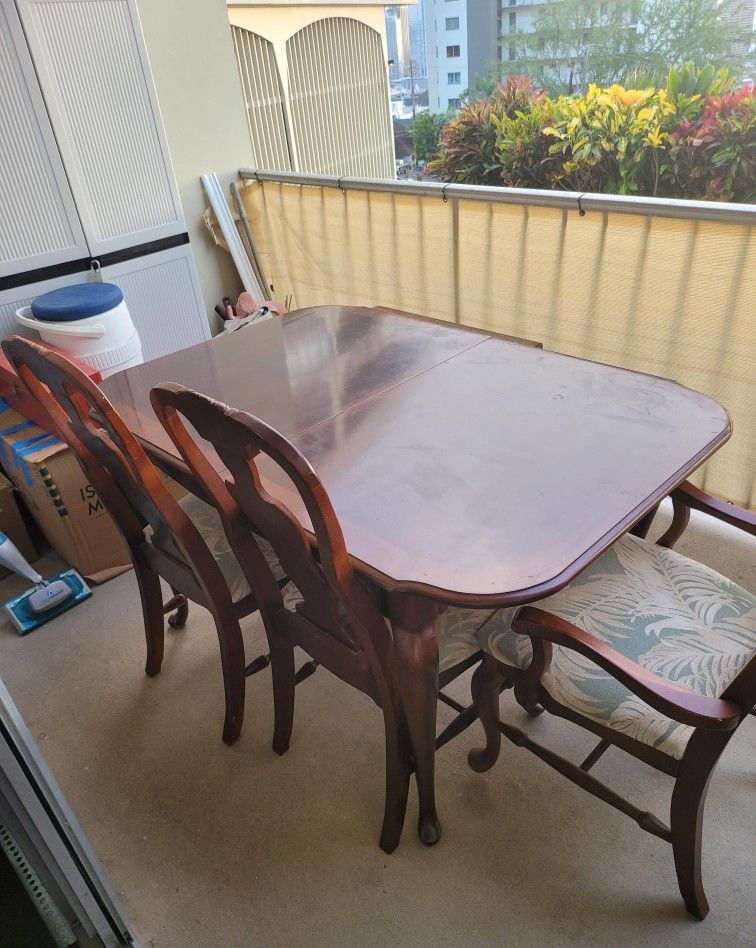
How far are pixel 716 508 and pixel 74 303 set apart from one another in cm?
206

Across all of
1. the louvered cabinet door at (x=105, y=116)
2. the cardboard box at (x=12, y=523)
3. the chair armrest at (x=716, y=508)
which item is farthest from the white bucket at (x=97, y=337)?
the chair armrest at (x=716, y=508)

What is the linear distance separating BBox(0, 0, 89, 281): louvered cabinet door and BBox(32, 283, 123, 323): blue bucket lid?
17 centimetres

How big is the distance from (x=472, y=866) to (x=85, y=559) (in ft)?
5.27

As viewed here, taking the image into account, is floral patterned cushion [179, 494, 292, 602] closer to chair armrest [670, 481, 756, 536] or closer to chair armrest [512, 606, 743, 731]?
chair armrest [512, 606, 743, 731]

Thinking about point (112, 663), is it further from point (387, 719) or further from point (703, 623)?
point (703, 623)

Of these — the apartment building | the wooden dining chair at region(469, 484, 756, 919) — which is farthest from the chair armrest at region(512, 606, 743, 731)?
the apartment building

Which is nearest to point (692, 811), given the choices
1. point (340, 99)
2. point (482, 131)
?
point (482, 131)

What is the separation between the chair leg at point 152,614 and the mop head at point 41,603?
456 mm

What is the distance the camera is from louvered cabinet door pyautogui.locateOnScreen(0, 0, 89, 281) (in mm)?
2234

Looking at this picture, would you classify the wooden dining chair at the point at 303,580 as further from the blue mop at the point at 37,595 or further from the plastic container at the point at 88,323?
the plastic container at the point at 88,323

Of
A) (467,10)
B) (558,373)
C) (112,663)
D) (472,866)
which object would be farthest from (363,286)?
(467,10)

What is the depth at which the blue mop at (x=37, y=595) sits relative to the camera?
2158 millimetres

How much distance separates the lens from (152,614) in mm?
1841

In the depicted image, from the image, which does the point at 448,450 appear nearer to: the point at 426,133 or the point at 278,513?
the point at 278,513
